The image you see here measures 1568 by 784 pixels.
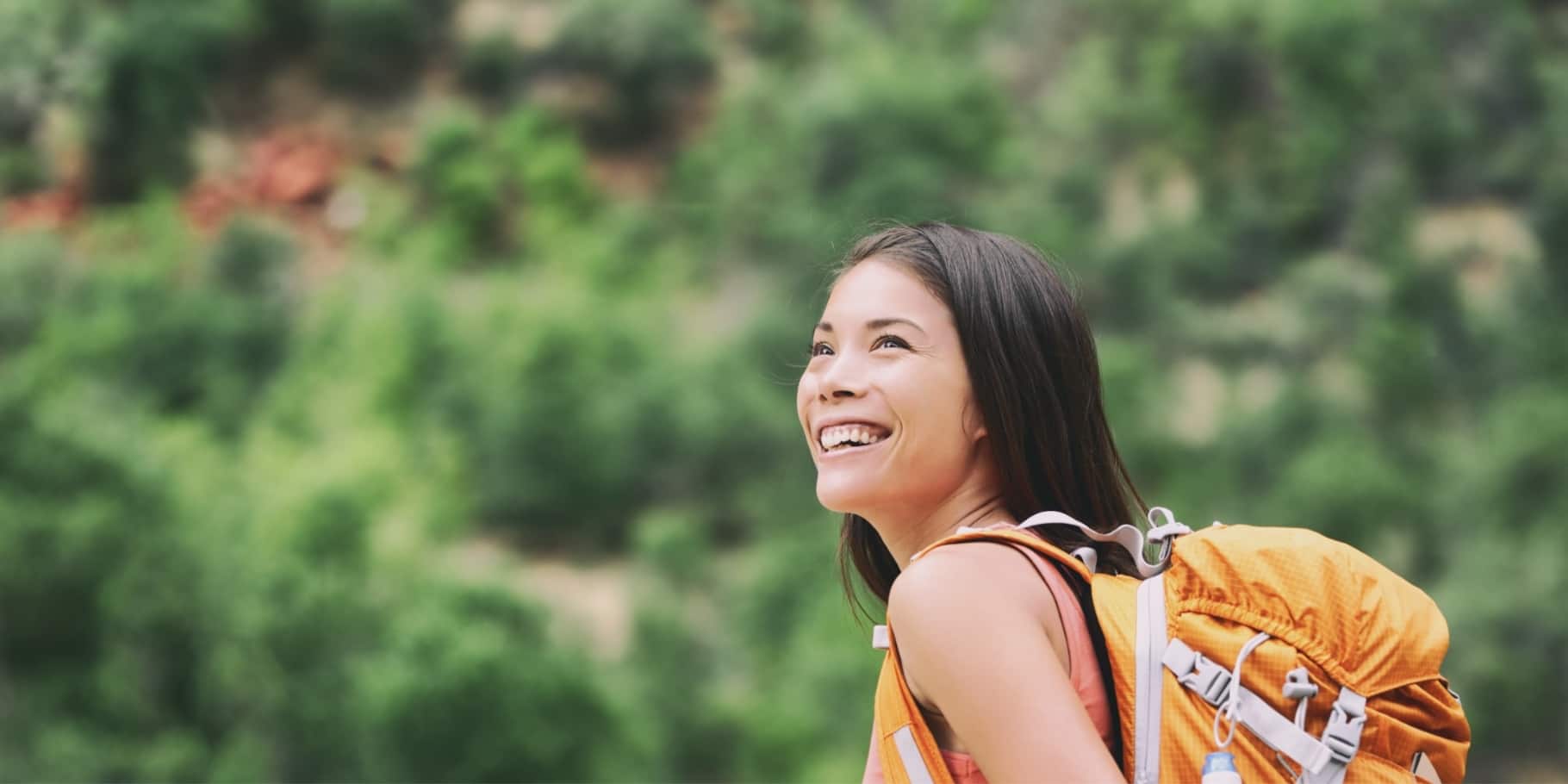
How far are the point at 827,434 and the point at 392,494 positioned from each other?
549 inches

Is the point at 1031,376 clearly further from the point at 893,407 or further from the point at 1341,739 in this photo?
the point at 1341,739

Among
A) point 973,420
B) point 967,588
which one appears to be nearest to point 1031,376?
point 973,420

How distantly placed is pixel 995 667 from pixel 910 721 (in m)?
0.07

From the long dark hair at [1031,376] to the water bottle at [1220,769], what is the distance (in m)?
0.16

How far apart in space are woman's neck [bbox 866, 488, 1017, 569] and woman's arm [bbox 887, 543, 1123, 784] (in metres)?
0.12

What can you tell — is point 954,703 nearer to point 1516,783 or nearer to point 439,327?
point 1516,783

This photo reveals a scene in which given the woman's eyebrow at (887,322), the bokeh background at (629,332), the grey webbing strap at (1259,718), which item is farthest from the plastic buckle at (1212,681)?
the bokeh background at (629,332)

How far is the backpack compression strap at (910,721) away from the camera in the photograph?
76 cm

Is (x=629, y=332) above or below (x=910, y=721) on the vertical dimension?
above

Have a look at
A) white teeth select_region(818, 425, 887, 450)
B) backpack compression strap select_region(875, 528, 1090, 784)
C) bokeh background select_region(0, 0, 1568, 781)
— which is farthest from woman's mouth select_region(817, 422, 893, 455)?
bokeh background select_region(0, 0, 1568, 781)

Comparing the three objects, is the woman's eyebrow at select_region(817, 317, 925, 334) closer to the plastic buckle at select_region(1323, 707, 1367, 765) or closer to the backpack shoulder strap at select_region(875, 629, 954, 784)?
the backpack shoulder strap at select_region(875, 629, 954, 784)

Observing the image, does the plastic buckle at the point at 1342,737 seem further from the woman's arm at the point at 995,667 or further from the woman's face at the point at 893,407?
the woman's face at the point at 893,407

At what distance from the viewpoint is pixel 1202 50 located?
16828mm

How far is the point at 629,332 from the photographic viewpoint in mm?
16922
